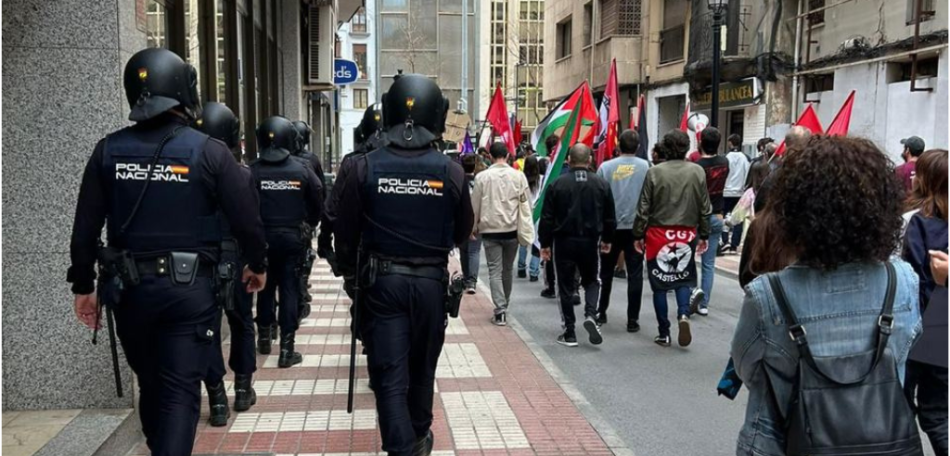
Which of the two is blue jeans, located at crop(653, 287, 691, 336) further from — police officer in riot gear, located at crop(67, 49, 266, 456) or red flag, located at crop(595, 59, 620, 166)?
red flag, located at crop(595, 59, 620, 166)

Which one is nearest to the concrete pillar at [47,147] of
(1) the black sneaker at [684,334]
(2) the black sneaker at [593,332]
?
(2) the black sneaker at [593,332]

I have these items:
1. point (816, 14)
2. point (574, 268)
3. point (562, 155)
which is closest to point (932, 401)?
point (574, 268)

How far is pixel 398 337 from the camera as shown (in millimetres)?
4012

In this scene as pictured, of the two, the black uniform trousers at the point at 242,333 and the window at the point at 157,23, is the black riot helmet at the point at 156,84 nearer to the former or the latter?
the black uniform trousers at the point at 242,333

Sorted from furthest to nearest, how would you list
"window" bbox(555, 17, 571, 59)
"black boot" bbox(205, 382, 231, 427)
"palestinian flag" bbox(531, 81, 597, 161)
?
1. "window" bbox(555, 17, 571, 59)
2. "palestinian flag" bbox(531, 81, 597, 161)
3. "black boot" bbox(205, 382, 231, 427)

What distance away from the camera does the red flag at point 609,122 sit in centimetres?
1225

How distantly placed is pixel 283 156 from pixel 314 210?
58cm

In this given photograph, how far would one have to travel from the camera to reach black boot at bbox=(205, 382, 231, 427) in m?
5.00

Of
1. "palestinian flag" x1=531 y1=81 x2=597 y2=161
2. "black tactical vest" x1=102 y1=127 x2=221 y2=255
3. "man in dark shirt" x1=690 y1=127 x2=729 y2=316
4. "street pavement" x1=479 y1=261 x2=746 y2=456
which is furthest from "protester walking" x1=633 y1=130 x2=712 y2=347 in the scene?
"black tactical vest" x1=102 y1=127 x2=221 y2=255

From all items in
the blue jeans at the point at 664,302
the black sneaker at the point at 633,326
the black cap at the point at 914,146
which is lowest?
the black sneaker at the point at 633,326

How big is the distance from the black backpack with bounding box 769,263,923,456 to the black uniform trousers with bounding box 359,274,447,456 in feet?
6.97

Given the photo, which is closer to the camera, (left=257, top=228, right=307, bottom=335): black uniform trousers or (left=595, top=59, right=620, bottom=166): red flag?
(left=257, top=228, right=307, bottom=335): black uniform trousers

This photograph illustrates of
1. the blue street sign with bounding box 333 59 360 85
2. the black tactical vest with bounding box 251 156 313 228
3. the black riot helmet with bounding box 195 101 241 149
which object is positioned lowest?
the black tactical vest with bounding box 251 156 313 228

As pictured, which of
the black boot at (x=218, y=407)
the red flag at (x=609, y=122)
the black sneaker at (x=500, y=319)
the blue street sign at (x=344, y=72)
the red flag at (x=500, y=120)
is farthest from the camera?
the blue street sign at (x=344, y=72)
